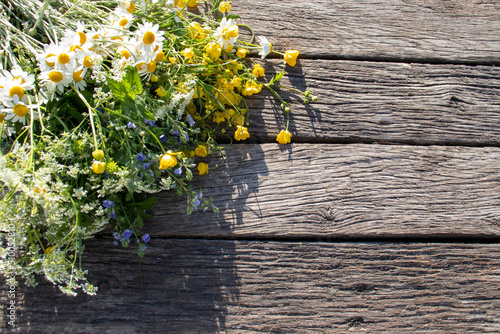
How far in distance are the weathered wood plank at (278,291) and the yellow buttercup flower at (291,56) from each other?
27.1 inches

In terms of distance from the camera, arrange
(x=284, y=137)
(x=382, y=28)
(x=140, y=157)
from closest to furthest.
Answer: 1. (x=140, y=157)
2. (x=284, y=137)
3. (x=382, y=28)

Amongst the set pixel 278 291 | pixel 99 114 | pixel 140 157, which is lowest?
pixel 278 291

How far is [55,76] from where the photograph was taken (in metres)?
0.91

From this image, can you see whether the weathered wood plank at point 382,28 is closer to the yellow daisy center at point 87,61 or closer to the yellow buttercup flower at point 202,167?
the yellow buttercup flower at point 202,167

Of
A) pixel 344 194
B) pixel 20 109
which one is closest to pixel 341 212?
pixel 344 194

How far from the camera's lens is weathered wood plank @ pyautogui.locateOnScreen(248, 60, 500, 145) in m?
1.32

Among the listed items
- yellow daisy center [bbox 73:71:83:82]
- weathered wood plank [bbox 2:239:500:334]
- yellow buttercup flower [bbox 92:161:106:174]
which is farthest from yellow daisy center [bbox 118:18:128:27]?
weathered wood plank [bbox 2:239:500:334]

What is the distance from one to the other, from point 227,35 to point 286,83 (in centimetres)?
31

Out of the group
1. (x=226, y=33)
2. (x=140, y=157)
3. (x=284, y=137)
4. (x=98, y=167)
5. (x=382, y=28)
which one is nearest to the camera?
(x=98, y=167)

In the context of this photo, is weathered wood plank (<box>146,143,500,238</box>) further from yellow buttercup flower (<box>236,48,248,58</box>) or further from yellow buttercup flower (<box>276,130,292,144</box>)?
yellow buttercup flower (<box>236,48,248,58</box>)

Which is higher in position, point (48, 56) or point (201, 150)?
point (48, 56)

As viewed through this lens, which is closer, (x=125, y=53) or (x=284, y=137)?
(x=125, y=53)

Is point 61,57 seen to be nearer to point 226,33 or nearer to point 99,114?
point 99,114

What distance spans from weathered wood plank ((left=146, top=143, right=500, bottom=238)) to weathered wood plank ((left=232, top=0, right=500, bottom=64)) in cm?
41
